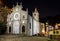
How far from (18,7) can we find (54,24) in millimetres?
20757

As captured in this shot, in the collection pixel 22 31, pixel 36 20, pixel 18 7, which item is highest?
pixel 18 7

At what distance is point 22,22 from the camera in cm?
6381

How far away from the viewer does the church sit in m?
63.1

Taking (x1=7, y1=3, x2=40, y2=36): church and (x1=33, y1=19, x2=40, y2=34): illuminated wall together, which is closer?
(x1=7, y1=3, x2=40, y2=36): church

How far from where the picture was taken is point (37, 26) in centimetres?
6406

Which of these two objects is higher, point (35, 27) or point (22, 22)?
point (22, 22)

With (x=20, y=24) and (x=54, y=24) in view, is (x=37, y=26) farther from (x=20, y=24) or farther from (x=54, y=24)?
(x=54, y=24)

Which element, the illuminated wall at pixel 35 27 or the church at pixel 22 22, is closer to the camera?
the church at pixel 22 22

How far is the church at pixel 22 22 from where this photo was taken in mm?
63094

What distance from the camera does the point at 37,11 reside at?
216 ft

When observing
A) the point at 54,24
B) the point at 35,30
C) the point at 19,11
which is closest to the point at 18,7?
the point at 19,11

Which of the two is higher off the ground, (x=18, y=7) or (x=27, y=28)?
(x=18, y=7)

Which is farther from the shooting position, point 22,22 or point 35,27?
point 22,22

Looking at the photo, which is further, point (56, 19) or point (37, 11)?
point (56, 19)
